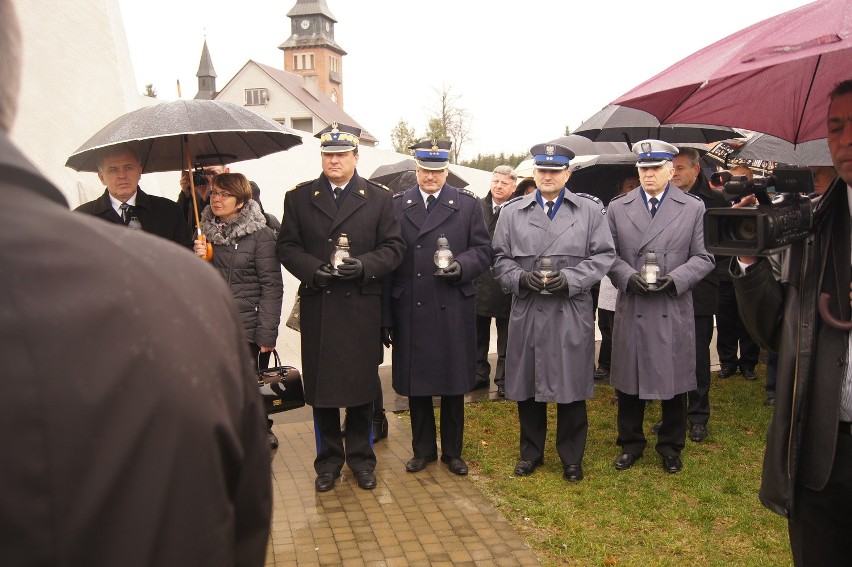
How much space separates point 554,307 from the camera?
6062 mm

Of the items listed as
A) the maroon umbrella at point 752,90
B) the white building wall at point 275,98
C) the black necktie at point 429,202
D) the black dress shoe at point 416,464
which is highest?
the white building wall at point 275,98

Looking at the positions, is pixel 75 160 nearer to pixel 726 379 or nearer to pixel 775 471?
pixel 775 471

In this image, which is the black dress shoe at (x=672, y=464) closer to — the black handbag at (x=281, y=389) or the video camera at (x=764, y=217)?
the black handbag at (x=281, y=389)

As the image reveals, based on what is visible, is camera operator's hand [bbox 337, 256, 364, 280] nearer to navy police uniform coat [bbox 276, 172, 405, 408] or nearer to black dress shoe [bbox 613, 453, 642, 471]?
navy police uniform coat [bbox 276, 172, 405, 408]

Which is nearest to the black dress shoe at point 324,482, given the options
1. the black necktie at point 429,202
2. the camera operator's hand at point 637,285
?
the black necktie at point 429,202

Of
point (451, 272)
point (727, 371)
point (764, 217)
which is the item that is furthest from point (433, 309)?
point (727, 371)

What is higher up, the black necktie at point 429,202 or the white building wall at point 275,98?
the white building wall at point 275,98

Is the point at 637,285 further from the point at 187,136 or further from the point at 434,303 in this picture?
the point at 187,136

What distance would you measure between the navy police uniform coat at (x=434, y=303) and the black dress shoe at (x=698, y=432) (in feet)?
6.49

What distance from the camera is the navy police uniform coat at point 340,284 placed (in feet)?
19.2

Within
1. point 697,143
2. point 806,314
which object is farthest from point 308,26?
point 806,314

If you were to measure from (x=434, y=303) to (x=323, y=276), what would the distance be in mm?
925

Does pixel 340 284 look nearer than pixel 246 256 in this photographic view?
Yes

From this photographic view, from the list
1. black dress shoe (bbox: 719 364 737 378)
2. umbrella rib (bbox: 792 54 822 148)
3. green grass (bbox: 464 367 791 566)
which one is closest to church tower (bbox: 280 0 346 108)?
black dress shoe (bbox: 719 364 737 378)
